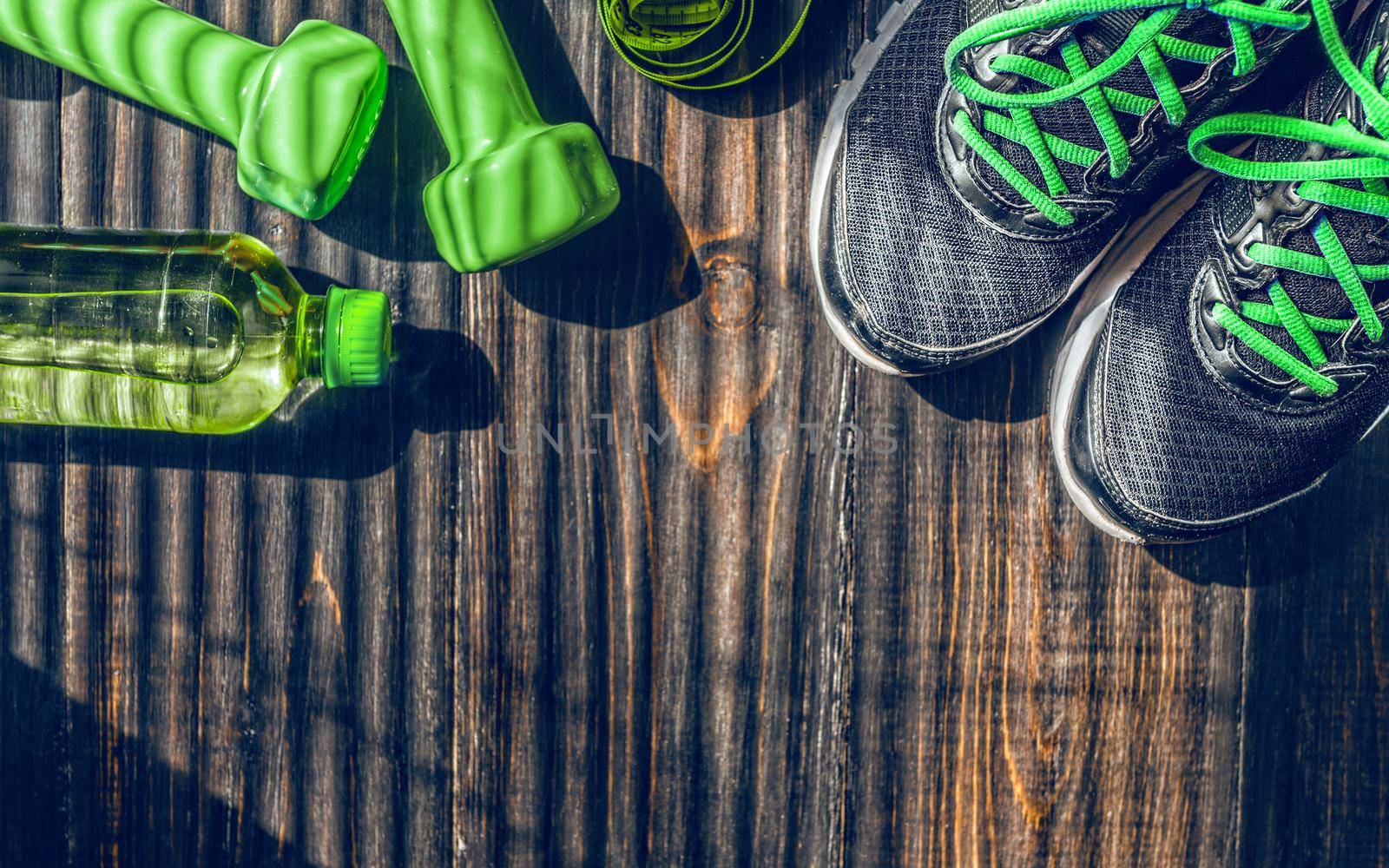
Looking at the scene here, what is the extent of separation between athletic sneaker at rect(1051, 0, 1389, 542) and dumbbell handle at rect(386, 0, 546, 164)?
40cm

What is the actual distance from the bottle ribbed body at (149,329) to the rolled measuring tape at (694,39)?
0.26m

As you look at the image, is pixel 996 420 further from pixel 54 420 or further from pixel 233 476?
pixel 54 420

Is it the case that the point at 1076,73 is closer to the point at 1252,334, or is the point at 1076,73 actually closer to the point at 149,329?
the point at 1252,334

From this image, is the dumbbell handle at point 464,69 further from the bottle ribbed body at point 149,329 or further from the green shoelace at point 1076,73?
the green shoelace at point 1076,73

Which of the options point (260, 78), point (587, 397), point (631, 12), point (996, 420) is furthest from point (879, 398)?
point (260, 78)

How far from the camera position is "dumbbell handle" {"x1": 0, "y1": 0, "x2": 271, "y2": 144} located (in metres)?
0.52

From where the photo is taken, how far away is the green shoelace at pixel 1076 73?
451mm

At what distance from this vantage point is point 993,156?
491 millimetres

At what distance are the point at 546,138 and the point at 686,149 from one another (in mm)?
108

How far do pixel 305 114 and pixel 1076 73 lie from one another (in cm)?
45

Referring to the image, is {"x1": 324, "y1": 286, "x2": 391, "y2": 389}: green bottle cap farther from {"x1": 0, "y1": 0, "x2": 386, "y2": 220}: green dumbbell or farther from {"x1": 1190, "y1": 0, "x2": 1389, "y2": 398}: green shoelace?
{"x1": 1190, "y1": 0, "x2": 1389, "y2": 398}: green shoelace

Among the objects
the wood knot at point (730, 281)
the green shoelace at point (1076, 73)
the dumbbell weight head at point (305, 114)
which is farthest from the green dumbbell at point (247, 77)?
the green shoelace at point (1076, 73)

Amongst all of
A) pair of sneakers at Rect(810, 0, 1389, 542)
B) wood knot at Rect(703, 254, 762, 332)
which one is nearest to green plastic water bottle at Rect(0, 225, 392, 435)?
wood knot at Rect(703, 254, 762, 332)

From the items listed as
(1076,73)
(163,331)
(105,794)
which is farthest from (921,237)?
(105,794)
